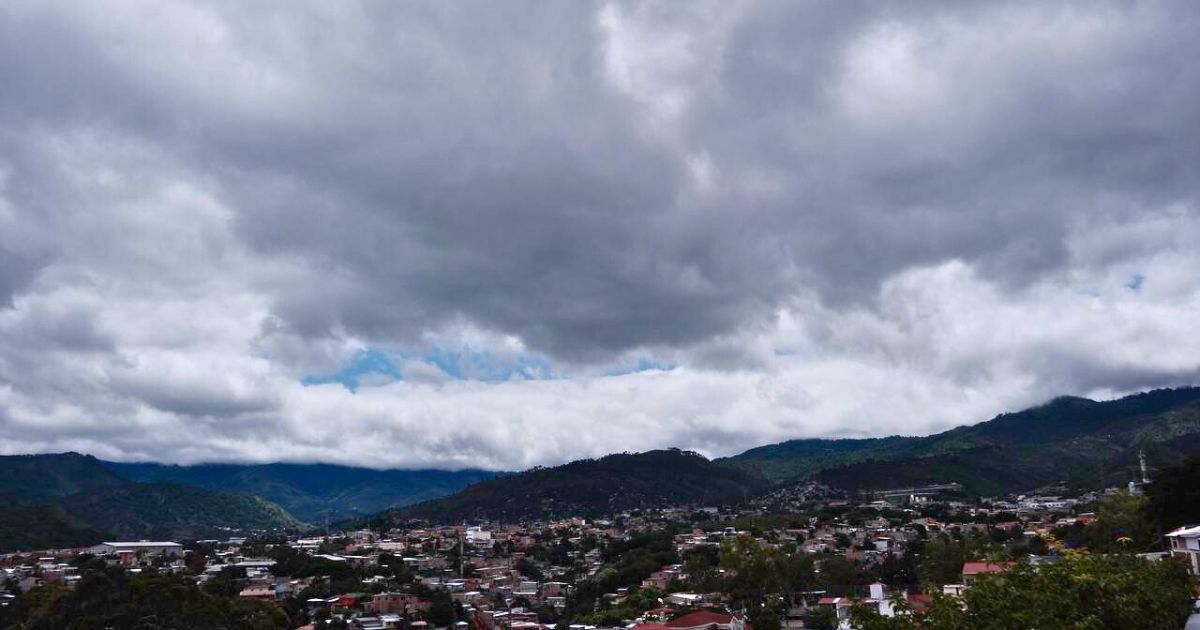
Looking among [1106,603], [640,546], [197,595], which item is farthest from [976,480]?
[1106,603]

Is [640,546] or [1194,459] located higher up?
[1194,459]

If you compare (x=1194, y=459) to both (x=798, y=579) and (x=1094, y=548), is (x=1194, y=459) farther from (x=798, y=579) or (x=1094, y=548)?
(x=798, y=579)

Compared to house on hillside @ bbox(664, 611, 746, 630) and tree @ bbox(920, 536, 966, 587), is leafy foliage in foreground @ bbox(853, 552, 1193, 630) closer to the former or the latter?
house on hillside @ bbox(664, 611, 746, 630)

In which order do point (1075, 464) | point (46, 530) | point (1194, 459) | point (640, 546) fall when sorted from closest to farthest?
1. point (1194, 459)
2. point (640, 546)
3. point (46, 530)
4. point (1075, 464)

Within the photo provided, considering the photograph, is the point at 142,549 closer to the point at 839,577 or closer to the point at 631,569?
the point at 631,569

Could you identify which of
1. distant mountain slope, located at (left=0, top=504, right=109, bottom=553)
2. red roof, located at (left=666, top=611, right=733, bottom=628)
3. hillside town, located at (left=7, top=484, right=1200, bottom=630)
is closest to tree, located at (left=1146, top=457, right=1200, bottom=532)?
hillside town, located at (left=7, top=484, right=1200, bottom=630)

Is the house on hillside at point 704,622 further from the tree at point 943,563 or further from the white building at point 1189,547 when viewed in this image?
the white building at point 1189,547

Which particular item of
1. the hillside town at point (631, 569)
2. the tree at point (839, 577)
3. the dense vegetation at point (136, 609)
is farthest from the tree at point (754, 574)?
the dense vegetation at point (136, 609)
